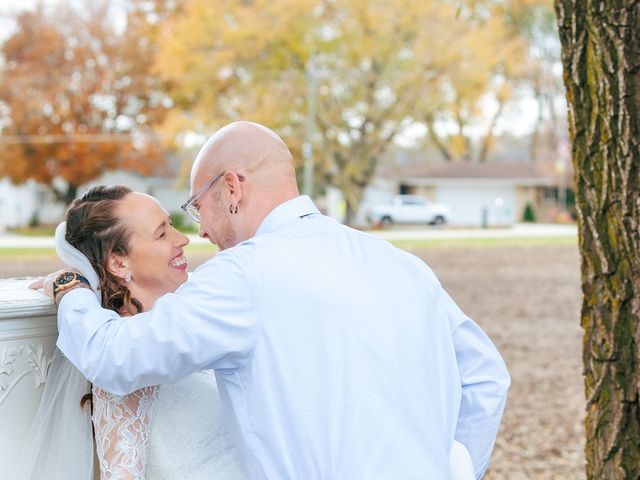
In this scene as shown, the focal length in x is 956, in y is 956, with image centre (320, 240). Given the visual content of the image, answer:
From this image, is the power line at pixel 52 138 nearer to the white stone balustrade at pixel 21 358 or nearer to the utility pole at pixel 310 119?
the utility pole at pixel 310 119

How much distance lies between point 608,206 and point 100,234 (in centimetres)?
176

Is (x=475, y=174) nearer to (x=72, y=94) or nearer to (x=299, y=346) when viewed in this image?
(x=72, y=94)

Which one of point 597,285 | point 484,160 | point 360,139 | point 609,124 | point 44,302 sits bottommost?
point 484,160

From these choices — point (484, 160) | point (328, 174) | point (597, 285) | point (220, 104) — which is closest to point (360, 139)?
point (328, 174)

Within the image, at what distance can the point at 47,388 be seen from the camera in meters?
2.67

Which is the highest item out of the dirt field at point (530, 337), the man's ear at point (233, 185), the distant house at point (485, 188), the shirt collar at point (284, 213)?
the man's ear at point (233, 185)

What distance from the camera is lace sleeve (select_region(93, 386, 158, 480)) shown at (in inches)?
98.8

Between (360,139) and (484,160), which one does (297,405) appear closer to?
(360,139)

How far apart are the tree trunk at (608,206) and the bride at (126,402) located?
1486 millimetres

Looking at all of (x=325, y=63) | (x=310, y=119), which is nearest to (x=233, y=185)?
(x=310, y=119)

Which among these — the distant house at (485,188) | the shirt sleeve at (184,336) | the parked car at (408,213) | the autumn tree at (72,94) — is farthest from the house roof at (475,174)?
the shirt sleeve at (184,336)

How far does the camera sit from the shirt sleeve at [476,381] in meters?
2.52

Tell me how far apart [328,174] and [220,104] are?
5.34m

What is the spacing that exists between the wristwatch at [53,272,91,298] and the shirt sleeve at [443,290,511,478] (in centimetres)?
96
